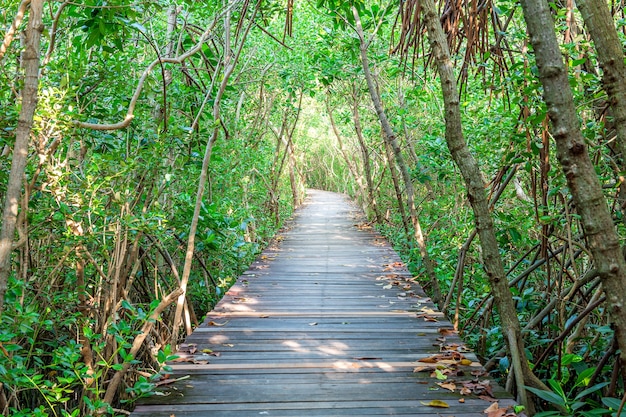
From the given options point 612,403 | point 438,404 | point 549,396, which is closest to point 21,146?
point 438,404

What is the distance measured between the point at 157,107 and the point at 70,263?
5.64 feet

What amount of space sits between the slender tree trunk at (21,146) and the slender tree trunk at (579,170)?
6.28 ft

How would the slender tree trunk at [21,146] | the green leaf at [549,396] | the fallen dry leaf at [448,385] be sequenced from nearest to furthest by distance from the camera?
1. the slender tree trunk at [21,146]
2. the green leaf at [549,396]
3. the fallen dry leaf at [448,385]

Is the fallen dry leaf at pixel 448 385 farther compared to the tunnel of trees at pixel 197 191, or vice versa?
the fallen dry leaf at pixel 448 385

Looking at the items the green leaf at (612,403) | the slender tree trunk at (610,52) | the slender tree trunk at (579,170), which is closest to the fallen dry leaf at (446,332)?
the green leaf at (612,403)

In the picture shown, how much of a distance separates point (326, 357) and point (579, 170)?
2136 millimetres

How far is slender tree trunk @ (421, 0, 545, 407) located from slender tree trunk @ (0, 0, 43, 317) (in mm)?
1768

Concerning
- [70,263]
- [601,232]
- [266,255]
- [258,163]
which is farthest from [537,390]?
[258,163]

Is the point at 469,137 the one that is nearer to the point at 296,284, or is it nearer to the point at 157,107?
the point at 296,284

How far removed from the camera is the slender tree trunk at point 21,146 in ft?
7.48

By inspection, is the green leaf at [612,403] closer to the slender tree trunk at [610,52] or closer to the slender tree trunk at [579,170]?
the slender tree trunk at [579,170]

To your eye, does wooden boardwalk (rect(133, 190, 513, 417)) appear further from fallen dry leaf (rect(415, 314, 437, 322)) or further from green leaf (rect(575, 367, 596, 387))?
green leaf (rect(575, 367, 596, 387))

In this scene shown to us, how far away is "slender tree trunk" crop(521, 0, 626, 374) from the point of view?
1.85m

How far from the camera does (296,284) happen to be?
6008 mm
